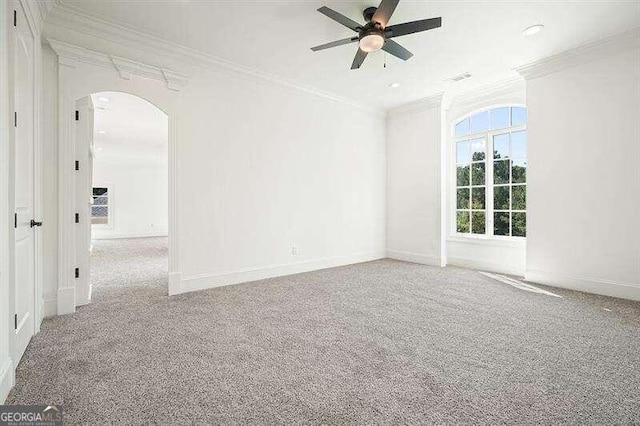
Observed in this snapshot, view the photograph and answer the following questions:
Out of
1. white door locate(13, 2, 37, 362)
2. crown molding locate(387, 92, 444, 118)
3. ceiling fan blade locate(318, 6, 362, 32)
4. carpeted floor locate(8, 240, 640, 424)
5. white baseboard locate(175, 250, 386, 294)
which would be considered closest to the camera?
carpeted floor locate(8, 240, 640, 424)

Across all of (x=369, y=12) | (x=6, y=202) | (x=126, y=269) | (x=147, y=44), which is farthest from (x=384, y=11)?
(x=126, y=269)

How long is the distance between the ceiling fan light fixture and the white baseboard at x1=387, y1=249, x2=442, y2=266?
12.4 ft

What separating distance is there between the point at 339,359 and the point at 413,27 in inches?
113

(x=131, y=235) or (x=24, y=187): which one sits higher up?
(x=24, y=187)

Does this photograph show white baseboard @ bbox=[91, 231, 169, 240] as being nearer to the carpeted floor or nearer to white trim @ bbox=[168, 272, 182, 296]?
the carpeted floor

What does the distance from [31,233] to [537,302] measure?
5001 mm

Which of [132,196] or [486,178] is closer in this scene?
[486,178]

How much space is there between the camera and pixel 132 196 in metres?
10.9

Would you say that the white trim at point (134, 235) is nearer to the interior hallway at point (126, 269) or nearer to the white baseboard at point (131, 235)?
the white baseboard at point (131, 235)

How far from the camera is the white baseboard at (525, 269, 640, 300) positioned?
11.5ft

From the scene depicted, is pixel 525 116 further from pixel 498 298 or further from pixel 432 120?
pixel 498 298

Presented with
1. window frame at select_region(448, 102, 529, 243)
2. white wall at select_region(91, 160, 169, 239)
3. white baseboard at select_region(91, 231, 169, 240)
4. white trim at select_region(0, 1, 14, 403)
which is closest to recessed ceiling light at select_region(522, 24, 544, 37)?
window frame at select_region(448, 102, 529, 243)

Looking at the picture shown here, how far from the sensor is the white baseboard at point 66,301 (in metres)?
2.99

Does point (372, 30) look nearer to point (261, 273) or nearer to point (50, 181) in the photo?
point (261, 273)
